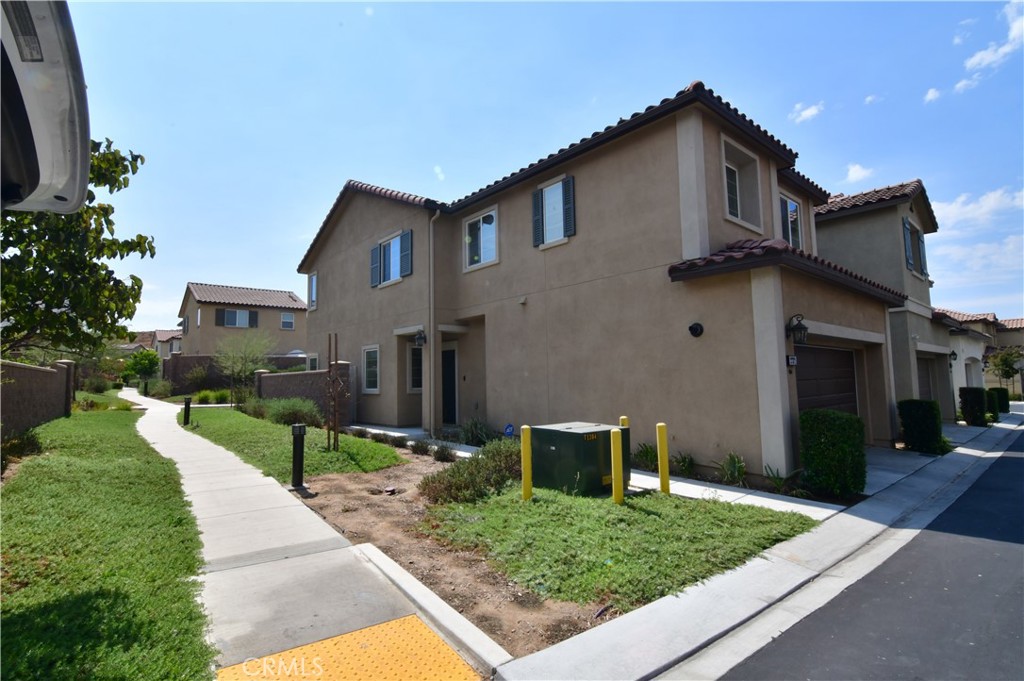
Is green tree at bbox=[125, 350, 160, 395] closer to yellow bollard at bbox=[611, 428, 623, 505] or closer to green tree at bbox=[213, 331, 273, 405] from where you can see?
green tree at bbox=[213, 331, 273, 405]

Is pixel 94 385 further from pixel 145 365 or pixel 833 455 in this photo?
pixel 833 455

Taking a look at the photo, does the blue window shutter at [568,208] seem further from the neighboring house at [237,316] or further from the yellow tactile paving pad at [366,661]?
the neighboring house at [237,316]

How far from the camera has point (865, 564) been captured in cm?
532

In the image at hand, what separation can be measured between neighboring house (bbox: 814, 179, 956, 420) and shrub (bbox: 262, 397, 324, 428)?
1656cm

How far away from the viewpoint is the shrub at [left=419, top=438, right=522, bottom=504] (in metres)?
7.38

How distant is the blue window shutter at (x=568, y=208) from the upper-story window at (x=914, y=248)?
1051cm

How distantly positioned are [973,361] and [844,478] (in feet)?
73.5

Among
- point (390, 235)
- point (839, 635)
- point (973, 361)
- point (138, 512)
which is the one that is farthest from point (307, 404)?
point (973, 361)

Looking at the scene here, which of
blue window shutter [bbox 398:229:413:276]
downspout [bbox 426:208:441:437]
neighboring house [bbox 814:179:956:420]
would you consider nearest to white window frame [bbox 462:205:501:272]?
downspout [bbox 426:208:441:437]

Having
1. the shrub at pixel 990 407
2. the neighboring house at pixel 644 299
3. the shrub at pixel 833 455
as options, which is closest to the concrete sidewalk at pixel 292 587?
the neighboring house at pixel 644 299

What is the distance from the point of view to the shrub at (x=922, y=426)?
38.0 ft

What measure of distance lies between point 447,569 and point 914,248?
713 inches

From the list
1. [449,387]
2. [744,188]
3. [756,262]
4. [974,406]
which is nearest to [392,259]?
[449,387]

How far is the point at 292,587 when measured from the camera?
454cm
